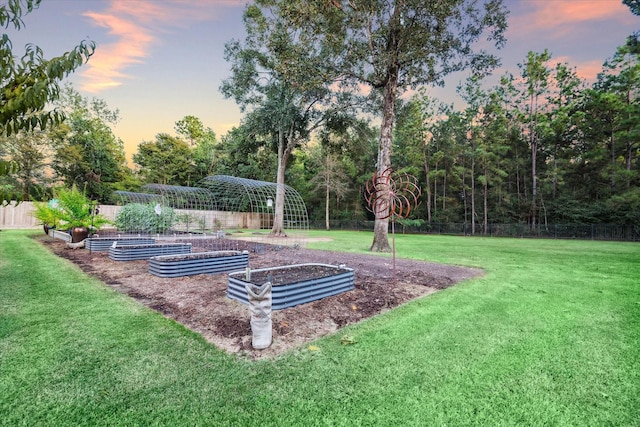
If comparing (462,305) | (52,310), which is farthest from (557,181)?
(52,310)

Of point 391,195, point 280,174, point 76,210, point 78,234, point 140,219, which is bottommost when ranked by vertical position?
point 78,234

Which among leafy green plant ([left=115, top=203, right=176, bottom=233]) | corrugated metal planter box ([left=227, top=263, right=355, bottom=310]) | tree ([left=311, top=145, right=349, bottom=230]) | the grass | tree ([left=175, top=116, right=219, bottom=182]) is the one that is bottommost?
the grass

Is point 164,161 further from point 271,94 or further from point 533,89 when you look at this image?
point 533,89

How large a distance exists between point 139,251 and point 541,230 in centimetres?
2454

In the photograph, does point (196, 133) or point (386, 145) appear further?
point (196, 133)

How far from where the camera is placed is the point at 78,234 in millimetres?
9609

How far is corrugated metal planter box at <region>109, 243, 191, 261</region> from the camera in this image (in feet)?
24.5

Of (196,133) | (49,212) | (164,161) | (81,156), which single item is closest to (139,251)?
(49,212)

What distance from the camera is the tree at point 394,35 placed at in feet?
35.1

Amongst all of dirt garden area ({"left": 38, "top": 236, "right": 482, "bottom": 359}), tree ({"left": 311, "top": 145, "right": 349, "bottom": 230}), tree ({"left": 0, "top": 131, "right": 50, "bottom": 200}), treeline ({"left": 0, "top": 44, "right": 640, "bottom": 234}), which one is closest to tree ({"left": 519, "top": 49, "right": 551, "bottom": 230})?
treeline ({"left": 0, "top": 44, "right": 640, "bottom": 234})

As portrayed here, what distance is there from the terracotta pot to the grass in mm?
6739

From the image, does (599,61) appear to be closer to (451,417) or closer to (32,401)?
(451,417)

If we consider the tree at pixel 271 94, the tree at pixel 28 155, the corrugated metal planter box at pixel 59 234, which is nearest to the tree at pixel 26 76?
the corrugated metal planter box at pixel 59 234

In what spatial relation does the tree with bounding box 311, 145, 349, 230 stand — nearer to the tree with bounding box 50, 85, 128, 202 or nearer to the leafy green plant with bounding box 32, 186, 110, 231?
the tree with bounding box 50, 85, 128, 202
